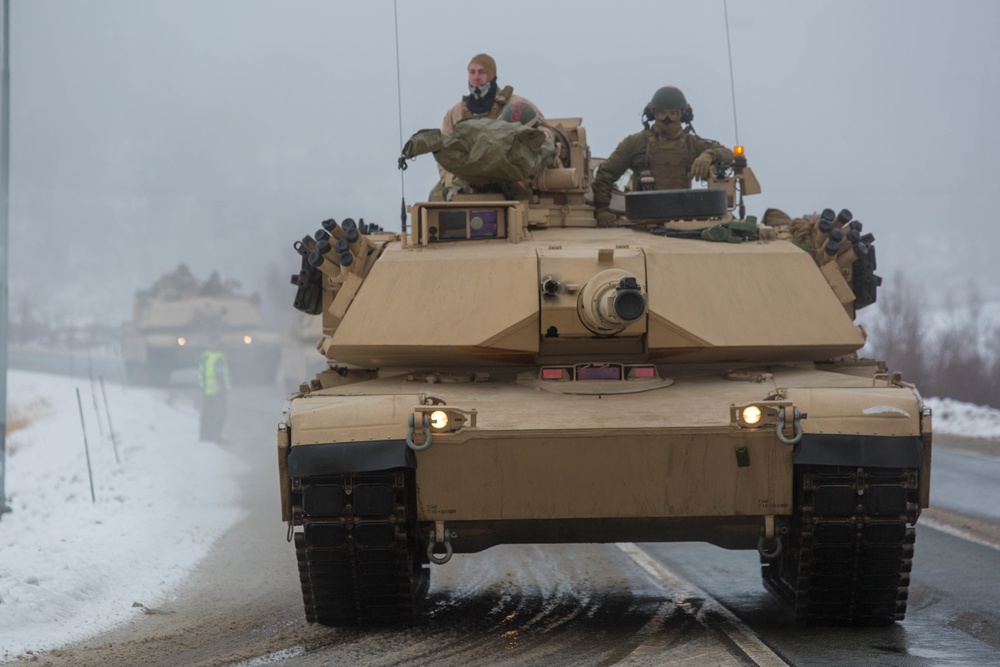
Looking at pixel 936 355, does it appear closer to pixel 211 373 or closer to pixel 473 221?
pixel 211 373

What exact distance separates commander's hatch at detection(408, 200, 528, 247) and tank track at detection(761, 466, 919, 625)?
10.2ft

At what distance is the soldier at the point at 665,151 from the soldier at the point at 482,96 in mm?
854

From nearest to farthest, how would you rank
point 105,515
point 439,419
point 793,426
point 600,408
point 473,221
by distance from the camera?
point 793,426
point 439,419
point 600,408
point 473,221
point 105,515

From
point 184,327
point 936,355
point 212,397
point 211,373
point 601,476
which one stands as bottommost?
point 936,355

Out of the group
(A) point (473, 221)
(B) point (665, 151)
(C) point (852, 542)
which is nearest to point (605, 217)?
(B) point (665, 151)

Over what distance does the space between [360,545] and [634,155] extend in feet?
18.8

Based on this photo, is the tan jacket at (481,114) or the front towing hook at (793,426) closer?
the front towing hook at (793,426)

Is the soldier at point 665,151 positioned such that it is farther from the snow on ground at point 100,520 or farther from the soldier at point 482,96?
the snow on ground at point 100,520

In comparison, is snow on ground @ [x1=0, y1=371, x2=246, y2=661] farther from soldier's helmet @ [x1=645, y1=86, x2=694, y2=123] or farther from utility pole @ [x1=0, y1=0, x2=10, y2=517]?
soldier's helmet @ [x1=645, y1=86, x2=694, y2=123]

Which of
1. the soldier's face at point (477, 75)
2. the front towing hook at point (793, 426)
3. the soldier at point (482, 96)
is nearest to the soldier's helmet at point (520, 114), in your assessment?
the soldier at point (482, 96)

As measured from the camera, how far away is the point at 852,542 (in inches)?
328

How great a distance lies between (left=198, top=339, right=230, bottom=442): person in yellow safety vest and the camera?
82.9 ft

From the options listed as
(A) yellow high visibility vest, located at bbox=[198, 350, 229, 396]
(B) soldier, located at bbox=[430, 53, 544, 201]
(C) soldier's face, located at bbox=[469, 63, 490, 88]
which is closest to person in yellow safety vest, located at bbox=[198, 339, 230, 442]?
(A) yellow high visibility vest, located at bbox=[198, 350, 229, 396]

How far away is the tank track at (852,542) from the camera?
27.1 feet
